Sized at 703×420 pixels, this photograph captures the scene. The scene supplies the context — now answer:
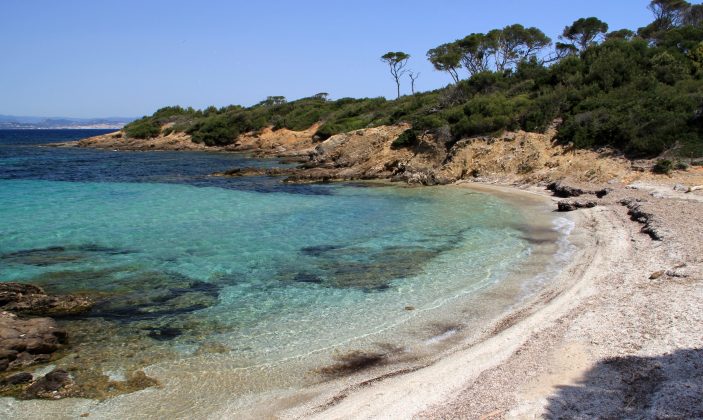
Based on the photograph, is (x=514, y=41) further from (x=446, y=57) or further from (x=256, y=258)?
(x=256, y=258)

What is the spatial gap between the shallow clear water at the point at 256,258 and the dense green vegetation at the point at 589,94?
9260 millimetres

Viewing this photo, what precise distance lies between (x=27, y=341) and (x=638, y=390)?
9.98 meters

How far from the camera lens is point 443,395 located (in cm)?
738

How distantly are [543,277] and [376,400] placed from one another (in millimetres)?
7502

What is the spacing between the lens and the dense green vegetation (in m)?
28.2

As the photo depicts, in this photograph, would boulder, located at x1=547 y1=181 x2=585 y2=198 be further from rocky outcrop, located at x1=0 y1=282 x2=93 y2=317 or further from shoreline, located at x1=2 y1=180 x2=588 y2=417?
rocky outcrop, located at x1=0 y1=282 x2=93 y2=317

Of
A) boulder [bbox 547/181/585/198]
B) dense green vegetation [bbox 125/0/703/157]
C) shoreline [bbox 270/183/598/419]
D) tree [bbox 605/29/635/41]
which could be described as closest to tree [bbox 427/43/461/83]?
dense green vegetation [bbox 125/0/703/157]

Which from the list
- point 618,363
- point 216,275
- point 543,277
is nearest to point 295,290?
point 216,275

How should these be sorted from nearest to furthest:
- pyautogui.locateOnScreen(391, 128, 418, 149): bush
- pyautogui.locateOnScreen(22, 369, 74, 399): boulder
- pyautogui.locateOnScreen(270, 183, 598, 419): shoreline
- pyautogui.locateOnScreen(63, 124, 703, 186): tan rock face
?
pyautogui.locateOnScreen(270, 183, 598, 419): shoreline, pyautogui.locateOnScreen(22, 369, 74, 399): boulder, pyautogui.locateOnScreen(63, 124, 703, 186): tan rock face, pyautogui.locateOnScreen(391, 128, 418, 149): bush

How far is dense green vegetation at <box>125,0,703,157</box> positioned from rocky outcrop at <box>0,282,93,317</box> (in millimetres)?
27671

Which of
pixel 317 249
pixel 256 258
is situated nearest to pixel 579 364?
pixel 317 249

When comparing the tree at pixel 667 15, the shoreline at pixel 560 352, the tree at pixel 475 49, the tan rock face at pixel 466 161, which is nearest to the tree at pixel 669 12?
the tree at pixel 667 15

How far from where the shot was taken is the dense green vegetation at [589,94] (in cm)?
2819

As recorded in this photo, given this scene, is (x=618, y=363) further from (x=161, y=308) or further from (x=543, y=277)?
(x=161, y=308)
